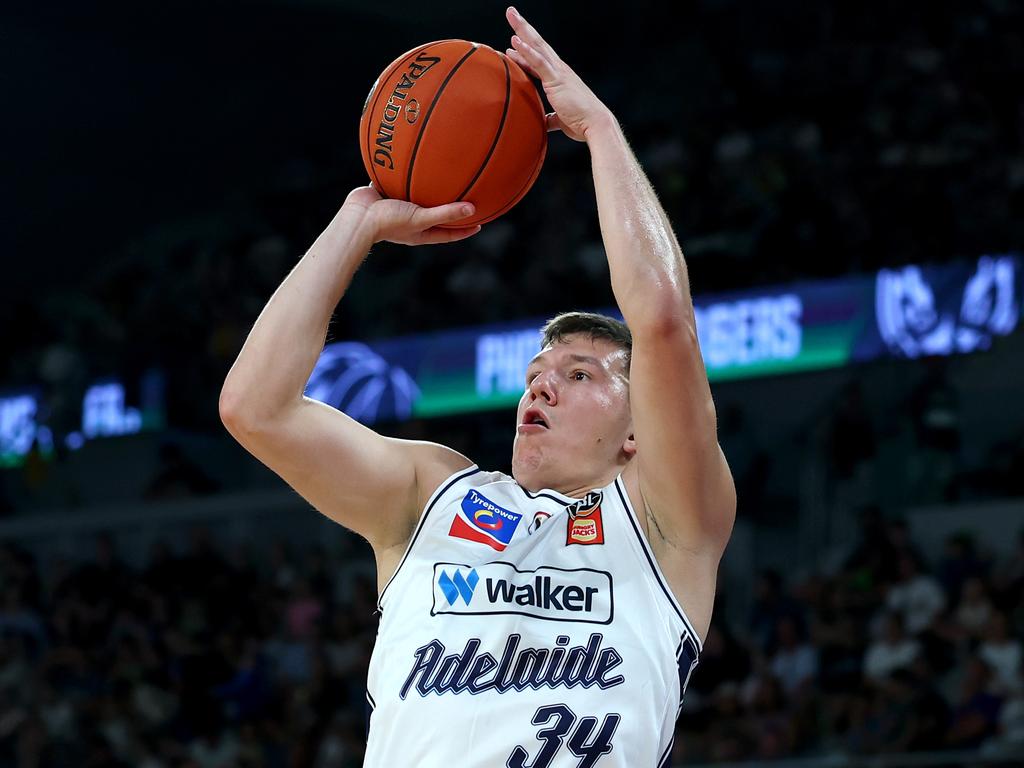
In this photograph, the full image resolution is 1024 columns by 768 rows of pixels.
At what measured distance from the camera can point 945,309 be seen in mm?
10352

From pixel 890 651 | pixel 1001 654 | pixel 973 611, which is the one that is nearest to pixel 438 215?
pixel 1001 654

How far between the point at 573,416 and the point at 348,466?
55cm

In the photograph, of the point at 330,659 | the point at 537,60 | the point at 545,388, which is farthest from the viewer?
the point at 330,659

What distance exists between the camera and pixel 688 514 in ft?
10.0

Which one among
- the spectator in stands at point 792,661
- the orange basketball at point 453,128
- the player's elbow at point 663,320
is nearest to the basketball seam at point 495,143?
the orange basketball at point 453,128

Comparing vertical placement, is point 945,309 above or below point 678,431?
above

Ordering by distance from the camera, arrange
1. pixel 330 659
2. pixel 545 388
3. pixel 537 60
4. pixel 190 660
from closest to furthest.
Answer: pixel 537 60
pixel 545 388
pixel 330 659
pixel 190 660

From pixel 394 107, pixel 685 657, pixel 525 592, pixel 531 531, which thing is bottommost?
pixel 685 657

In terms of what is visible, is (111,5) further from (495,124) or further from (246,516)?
(495,124)

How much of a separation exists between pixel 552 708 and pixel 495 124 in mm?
1300

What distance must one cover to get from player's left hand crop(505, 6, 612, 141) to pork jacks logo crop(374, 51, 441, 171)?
0.73ft

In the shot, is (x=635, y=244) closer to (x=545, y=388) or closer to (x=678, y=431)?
(x=678, y=431)

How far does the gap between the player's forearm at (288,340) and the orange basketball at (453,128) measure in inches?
11.4

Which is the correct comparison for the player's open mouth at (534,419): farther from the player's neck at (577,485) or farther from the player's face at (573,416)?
the player's neck at (577,485)
